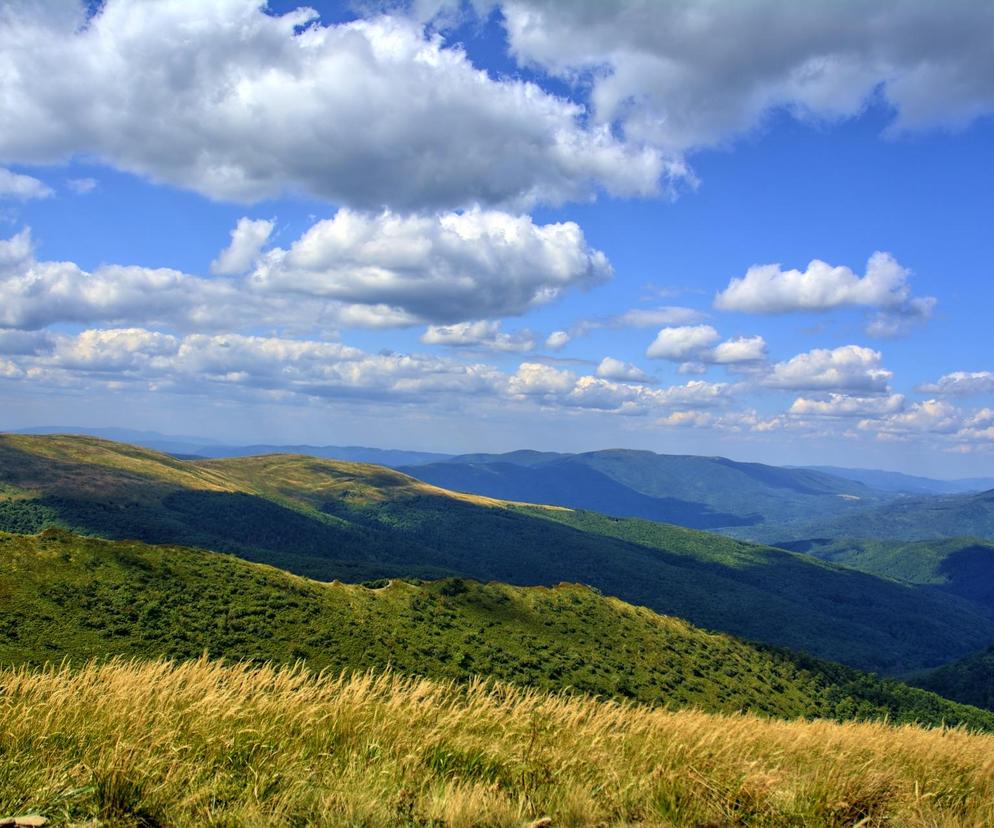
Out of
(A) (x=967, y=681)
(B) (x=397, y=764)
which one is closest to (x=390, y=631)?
(B) (x=397, y=764)

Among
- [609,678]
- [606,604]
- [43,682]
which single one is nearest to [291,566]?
[606,604]

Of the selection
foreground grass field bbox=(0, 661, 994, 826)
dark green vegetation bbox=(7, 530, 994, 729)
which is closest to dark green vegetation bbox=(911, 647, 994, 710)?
dark green vegetation bbox=(7, 530, 994, 729)

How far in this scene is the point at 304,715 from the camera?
730cm

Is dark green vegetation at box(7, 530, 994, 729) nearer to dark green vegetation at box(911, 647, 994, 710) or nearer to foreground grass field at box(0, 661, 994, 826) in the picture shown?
foreground grass field at box(0, 661, 994, 826)

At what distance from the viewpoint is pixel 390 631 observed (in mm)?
70938

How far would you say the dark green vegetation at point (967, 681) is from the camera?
149m

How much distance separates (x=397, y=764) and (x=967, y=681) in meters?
202

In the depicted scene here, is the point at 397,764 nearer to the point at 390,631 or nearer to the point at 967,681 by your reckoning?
the point at 390,631

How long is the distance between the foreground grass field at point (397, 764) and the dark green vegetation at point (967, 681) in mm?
181750

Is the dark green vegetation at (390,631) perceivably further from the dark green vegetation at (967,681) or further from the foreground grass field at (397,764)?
the dark green vegetation at (967,681)

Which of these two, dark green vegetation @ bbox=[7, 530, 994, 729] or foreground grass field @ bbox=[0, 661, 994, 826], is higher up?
foreground grass field @ bbox=[0, 661, 994, 826]

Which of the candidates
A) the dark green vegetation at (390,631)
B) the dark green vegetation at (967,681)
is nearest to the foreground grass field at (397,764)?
the dark green vegetation at (390,631)

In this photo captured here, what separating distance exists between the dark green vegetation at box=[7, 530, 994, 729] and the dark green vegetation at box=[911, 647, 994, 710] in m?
62.8

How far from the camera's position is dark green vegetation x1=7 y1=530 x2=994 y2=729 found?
58.0 m
